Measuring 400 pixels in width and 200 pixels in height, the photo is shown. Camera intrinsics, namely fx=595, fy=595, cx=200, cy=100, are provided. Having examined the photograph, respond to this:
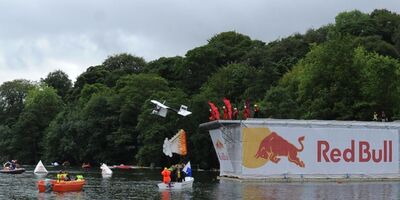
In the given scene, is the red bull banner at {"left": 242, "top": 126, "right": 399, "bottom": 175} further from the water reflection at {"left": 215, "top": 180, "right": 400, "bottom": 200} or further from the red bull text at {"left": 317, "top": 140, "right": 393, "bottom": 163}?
the water reflection at {"left": 215, "top": 180, "right": 400, "bottom": 200}

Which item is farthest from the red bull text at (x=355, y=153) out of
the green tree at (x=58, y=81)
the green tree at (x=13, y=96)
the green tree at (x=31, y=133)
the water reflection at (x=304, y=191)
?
the green tree at (x=58, y=81)

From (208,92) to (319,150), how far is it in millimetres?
47509

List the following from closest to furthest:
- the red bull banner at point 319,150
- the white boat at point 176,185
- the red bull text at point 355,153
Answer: the white boat at point 176,185 < the red bull banner at point 319,150 < the red bull text at point 355,153

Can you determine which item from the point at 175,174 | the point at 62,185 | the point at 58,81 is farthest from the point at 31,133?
the point at 175,174

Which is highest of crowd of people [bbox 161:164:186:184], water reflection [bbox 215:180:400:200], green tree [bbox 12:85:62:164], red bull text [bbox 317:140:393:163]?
green tree [bbox 12:85:62:164]

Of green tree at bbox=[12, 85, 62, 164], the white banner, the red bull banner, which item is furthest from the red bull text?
green tree at bbox=[12, 85, 62, 164]

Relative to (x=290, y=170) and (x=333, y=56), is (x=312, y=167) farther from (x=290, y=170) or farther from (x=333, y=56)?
(x=333, y=56)

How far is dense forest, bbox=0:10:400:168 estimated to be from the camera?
76.5 m

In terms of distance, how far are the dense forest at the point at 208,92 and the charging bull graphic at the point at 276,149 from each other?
2321 cm

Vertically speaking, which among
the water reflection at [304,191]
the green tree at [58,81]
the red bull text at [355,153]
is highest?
the green tree at [58,81]

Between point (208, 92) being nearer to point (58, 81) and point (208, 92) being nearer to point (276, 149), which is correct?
point (276, 149)

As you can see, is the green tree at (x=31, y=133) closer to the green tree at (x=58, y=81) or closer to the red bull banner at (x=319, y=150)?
the green tree at (x=58, y=81)

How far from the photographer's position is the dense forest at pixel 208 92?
251ft

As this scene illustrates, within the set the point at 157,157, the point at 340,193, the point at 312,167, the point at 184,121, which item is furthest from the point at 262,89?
the point at 340,193
